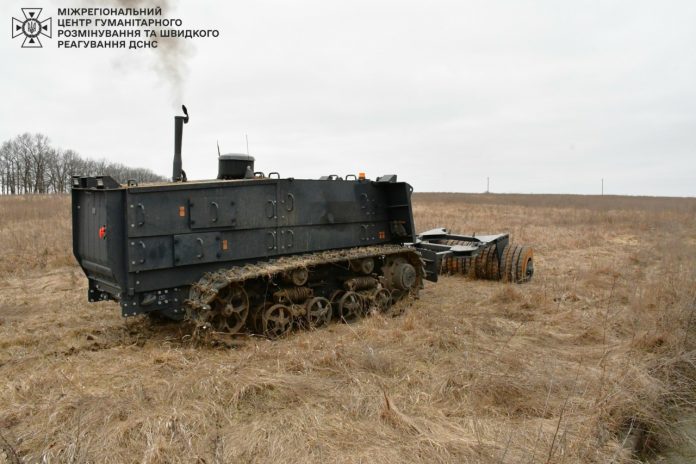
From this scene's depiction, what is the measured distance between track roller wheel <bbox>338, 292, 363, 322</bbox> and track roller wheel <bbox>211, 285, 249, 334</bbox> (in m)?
1.73

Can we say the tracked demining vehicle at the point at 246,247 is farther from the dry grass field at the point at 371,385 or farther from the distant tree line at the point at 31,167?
the distant tree line at the point at 31,167

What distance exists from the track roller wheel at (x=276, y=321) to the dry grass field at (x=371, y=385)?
0.86 ft

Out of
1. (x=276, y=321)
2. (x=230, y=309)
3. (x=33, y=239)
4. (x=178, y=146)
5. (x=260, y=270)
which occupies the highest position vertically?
(x=178, y=146)

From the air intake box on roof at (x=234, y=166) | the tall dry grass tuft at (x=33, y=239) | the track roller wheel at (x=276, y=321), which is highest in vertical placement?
the air intake box on roof at (x=234, y=166)

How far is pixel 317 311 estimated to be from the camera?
27.5ft

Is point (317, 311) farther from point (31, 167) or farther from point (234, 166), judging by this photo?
point (31, 167)

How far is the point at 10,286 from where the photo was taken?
38.8ft

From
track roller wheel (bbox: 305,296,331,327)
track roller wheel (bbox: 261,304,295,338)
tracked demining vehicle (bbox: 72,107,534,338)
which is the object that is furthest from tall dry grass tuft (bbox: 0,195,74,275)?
track roller wheel (bbox: 305,296,331,327)

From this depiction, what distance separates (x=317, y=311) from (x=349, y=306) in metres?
0.71

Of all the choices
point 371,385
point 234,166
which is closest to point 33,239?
point 234,166

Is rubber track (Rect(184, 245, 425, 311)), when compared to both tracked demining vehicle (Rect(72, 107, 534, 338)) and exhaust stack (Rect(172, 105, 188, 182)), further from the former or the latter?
exhaust stack (Rect(172, 105, 188, 182))

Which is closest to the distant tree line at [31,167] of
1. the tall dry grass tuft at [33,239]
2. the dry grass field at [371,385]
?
the tall dry grass tuft at [33,239]

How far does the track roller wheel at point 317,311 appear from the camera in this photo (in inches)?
326

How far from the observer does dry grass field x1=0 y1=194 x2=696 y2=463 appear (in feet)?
14.8
